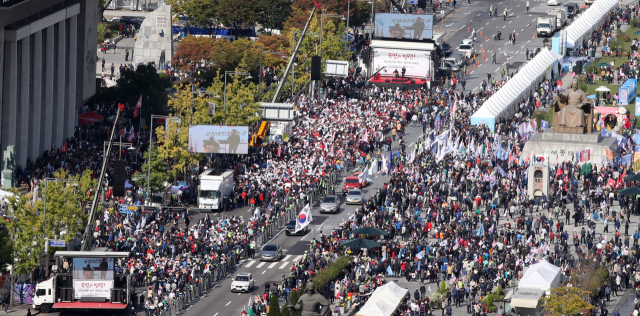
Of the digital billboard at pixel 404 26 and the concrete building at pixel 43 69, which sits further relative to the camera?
the digital billboard at pixel 404 26

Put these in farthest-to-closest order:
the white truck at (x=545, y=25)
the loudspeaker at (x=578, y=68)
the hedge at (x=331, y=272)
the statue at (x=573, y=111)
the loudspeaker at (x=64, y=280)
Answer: the white truck at (x=545, y=25), the loudspeaker at (x=578, y=68), the statue at (x=573, y=111), the hedge at (x=331, y=272), the loudspeaker at (x=64, y=280)

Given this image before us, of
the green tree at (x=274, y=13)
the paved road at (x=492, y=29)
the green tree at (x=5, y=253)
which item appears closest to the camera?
the green tree at (x=5, y=253)

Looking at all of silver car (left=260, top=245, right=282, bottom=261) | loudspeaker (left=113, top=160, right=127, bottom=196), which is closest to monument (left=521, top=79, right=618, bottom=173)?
silver car (left=260, top=245, right=282, bottom=261)

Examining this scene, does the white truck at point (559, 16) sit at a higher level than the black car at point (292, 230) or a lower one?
higher

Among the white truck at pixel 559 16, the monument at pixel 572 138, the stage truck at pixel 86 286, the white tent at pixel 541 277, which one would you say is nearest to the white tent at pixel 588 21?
the white truck at pixel 559 16

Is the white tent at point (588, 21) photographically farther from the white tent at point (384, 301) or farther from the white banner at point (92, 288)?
the white banner at point (92, 288)

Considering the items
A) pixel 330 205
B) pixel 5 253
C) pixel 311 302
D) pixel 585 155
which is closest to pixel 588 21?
pixel 585 155

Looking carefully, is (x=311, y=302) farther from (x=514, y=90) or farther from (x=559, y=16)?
(x=559, y=16)
